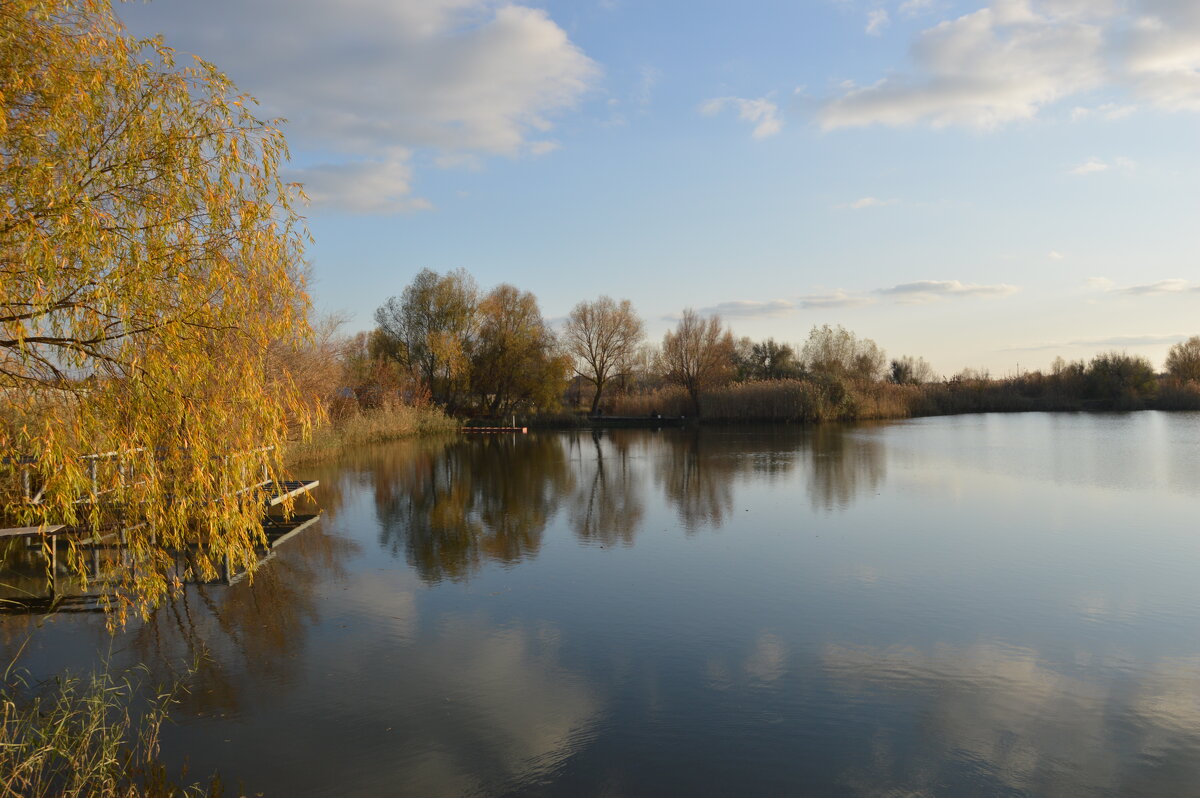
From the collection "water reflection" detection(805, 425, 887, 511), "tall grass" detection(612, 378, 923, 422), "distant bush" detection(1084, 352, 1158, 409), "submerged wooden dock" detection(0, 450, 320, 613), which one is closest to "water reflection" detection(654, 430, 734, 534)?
"water reflection" detection(805, 425, 887, 511)

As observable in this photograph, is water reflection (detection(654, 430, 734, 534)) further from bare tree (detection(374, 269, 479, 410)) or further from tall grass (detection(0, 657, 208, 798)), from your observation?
bare tree (detection(374, 269, 479, 410))

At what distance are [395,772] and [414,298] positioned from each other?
138ft

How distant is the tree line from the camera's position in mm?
44562

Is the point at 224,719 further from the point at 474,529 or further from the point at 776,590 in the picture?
the point at 474,529

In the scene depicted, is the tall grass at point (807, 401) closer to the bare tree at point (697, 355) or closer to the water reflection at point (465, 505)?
the bare tree at point (697, 355)

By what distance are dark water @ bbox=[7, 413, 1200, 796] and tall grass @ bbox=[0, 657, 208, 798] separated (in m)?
0.24

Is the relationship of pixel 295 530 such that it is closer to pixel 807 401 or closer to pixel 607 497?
pixel 607 497

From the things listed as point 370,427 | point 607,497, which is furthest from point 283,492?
point 370,427

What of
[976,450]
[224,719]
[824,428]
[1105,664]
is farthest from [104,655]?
[824,428]

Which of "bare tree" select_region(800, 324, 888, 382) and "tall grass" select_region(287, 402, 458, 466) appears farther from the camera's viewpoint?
"bare tree" select_region(800, 324, 888, 382)

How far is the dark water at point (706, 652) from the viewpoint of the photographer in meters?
4.70

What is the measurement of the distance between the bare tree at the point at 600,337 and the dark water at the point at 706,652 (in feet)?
119

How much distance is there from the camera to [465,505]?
15.1 metres

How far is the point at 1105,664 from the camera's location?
6.19 m
